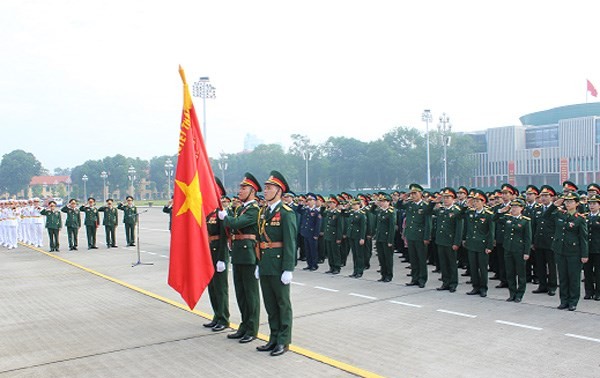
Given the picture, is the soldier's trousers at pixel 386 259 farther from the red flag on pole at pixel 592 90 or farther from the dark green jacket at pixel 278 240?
the red flag on pole at pixel 592 90

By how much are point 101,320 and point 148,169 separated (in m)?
117

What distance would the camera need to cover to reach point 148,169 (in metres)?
120

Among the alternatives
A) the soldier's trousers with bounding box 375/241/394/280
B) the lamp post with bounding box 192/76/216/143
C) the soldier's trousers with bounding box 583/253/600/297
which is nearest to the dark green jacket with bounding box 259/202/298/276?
the soldier's trousers with bounding box 375/241/394/280

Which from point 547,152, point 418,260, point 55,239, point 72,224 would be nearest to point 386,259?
point 418,260

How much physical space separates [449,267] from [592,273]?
90.3 inches

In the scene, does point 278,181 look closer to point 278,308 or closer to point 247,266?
point 247,266

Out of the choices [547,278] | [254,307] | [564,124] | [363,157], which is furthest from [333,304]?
[363,157]

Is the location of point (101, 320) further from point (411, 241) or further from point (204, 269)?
point (411, 241)

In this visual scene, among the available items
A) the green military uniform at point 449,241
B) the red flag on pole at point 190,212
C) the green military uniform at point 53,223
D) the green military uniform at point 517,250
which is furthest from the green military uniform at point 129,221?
the green military uniform at point 517,250

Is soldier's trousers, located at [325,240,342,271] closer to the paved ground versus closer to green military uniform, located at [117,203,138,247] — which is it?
the paved ground

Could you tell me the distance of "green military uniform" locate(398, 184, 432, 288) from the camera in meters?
9.79

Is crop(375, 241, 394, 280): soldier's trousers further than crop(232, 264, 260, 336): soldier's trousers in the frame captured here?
Yes

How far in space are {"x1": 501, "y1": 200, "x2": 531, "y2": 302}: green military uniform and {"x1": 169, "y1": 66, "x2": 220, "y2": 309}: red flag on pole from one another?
4990 millimetres

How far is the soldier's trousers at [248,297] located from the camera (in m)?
6.21
